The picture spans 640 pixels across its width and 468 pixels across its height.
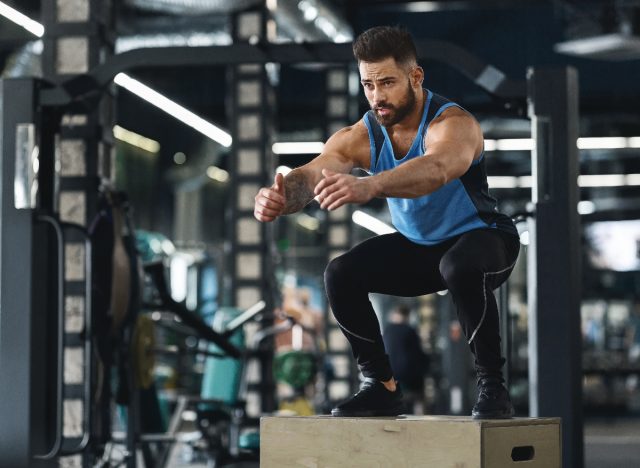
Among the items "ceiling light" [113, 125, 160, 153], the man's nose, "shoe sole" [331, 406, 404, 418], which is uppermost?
"ceiling light" [113, 125, 160, 153]

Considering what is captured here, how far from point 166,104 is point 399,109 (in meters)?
8.29

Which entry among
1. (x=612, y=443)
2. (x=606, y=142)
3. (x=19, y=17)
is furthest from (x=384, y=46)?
(x=606, y=142)

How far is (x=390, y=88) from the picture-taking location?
9.90 ft

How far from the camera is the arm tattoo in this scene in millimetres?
3025

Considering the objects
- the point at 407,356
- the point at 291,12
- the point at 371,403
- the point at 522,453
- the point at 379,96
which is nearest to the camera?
the point at 379,96

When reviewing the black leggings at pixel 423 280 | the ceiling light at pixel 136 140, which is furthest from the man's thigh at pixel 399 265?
the ceiling light at pixel 136 140

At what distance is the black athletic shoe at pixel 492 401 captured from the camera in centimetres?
304

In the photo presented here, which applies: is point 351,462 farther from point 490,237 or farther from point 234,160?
point 234,160

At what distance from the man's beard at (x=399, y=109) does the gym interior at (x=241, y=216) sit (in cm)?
46

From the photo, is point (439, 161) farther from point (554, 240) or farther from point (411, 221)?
point (554, 240)

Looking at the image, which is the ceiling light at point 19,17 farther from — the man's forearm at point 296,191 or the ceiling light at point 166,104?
the man's forearm at point 296,191

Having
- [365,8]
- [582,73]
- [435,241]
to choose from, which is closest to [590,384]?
[582,73]

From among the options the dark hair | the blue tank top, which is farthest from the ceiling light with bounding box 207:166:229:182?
the dark hair

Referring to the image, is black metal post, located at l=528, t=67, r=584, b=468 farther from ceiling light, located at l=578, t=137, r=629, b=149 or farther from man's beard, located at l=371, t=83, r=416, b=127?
ceiling light, located at l=578, t=137, r=629, b=149
